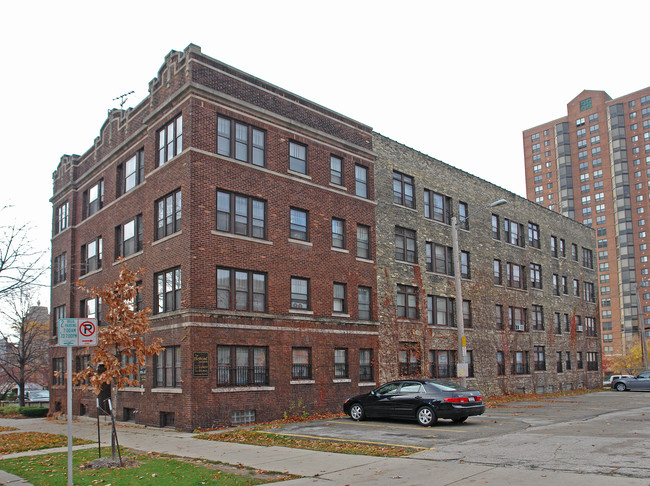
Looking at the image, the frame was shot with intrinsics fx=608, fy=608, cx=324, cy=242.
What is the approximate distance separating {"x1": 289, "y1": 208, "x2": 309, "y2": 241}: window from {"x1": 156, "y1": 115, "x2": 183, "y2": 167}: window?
537 centimetres

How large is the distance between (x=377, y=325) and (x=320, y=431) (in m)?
10.0

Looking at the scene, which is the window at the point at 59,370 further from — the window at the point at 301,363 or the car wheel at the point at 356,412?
the car wheel at the point at 356,412

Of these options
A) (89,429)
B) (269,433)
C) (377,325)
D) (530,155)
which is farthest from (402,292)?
(530,155)

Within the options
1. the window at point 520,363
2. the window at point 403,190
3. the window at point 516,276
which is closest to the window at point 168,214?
the window at point 403,190

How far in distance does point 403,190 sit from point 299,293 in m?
9.81

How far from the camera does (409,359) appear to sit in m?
30.3

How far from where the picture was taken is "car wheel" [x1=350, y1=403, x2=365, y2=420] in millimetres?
21342

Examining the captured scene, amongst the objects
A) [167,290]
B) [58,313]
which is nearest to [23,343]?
[58,313]

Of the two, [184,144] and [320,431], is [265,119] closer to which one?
[184,144]

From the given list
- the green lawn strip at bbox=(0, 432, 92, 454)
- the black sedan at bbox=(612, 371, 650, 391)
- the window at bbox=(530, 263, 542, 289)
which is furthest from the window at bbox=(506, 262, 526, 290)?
the green lawn strip at bbox=(0, 432, 92, 454)

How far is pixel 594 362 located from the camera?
160 ft

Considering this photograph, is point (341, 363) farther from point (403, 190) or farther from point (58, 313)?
point (58, 313)

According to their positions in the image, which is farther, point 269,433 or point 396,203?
point 396,203

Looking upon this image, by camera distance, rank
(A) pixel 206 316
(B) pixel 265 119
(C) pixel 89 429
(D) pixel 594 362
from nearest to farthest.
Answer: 1. (A) pixel 206 316
2. (C) pixel 89 429
3. (B) pixel 265 119
4. (D) pixel 594 362
